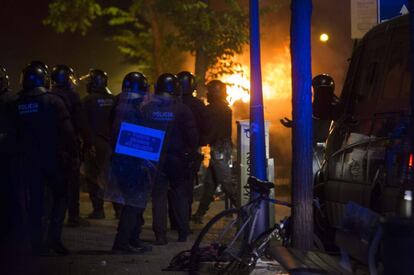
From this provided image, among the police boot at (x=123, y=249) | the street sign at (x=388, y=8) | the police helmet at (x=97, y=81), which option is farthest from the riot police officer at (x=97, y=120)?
the street sign at (x=388, y=8)

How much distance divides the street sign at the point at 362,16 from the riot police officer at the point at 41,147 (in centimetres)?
420

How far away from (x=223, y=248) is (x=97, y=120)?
4.17 meters

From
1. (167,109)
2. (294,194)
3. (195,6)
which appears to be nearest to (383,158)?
(294,194)

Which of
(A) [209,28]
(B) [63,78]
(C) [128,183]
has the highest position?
(A) [209,28]

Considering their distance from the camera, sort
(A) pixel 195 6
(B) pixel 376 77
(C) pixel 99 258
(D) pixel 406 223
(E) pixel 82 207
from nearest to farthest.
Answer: (D) pixel 406 223
(B) pixel 376 77
(C) pixel 99 258
(E) pixel 82 207
(A) pixel 195 6

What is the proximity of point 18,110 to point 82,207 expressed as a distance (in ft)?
16.5

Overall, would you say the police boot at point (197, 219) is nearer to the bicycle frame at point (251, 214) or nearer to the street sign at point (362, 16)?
the street sign at point (362, 16)

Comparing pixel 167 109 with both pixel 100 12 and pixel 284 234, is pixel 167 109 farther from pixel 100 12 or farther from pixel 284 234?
pixel 100 12

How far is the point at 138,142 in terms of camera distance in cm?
816

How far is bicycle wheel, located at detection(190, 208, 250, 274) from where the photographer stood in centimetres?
679

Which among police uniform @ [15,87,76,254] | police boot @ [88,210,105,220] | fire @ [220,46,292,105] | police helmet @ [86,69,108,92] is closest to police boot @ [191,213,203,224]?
police boot @ [88,210,105,220]

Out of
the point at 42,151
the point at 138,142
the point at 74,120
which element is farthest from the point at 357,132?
the point at 74,120

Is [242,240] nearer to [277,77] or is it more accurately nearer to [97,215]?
[97,215]

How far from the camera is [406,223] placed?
4.19 meters
